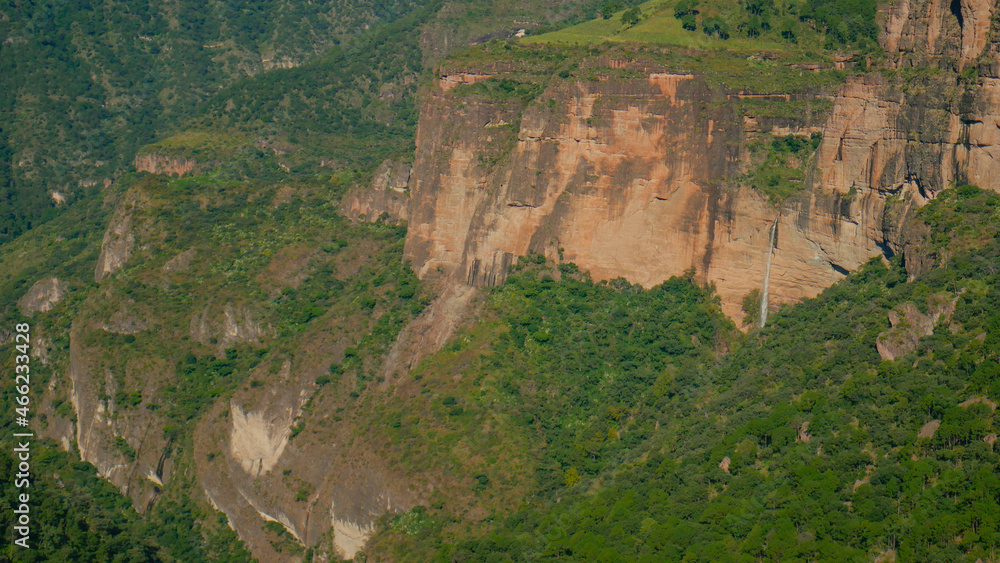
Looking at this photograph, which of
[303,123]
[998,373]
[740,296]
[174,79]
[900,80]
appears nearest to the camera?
[998,373]

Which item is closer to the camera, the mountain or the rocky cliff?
the mountain

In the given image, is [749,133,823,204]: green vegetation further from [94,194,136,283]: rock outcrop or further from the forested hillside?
[94,194,136,283]: rock outcrop

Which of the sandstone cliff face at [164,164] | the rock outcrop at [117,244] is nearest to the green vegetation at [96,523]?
the rock outcrop at [117,244]

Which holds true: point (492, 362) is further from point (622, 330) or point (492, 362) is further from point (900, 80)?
point (900, 80)

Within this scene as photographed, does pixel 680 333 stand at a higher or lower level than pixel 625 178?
lower

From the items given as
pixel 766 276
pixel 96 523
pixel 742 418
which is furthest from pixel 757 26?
pixel 96 523

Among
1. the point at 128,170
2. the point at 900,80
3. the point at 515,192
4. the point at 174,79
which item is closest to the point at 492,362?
the point at 515,192

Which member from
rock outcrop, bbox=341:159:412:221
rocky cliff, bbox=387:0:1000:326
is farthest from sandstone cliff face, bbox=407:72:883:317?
rock outcrop, bbox=341:159:412:221
